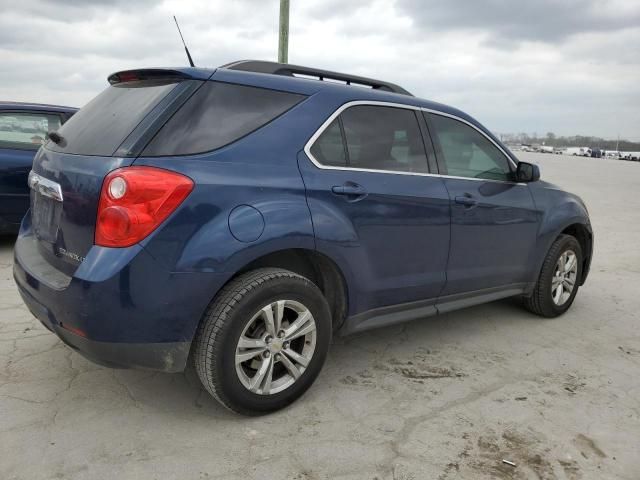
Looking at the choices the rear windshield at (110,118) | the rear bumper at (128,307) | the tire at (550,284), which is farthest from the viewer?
the tire at (550,284)

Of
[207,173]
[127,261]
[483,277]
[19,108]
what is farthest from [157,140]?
[19,108]

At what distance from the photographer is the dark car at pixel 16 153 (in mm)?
5715

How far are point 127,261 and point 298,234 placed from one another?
2.68 feet

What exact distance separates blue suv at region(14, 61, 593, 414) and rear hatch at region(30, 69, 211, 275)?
11 millimetres

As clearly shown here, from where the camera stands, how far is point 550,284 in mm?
4473

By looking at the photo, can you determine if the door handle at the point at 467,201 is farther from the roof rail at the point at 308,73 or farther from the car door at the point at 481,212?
the roof rail at the point at 308,73

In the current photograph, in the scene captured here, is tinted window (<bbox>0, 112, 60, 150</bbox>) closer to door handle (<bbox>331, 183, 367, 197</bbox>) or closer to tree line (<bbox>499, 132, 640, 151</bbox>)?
door handle (<bbox>331, 183, 367, 197</bbox>)

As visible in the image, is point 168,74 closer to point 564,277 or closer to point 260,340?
point 260,340

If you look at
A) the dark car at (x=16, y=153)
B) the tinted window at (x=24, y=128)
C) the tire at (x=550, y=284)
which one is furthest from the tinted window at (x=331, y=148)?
the tinted window at (x=24, y=128)

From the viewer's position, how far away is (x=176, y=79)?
2656mm

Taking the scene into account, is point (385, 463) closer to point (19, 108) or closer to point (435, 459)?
point (435, 459)

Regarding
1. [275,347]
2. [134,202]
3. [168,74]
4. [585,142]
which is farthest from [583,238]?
[585,142]

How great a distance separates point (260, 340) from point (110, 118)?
1334 mm

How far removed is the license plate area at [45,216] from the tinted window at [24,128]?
3274 millimetres
